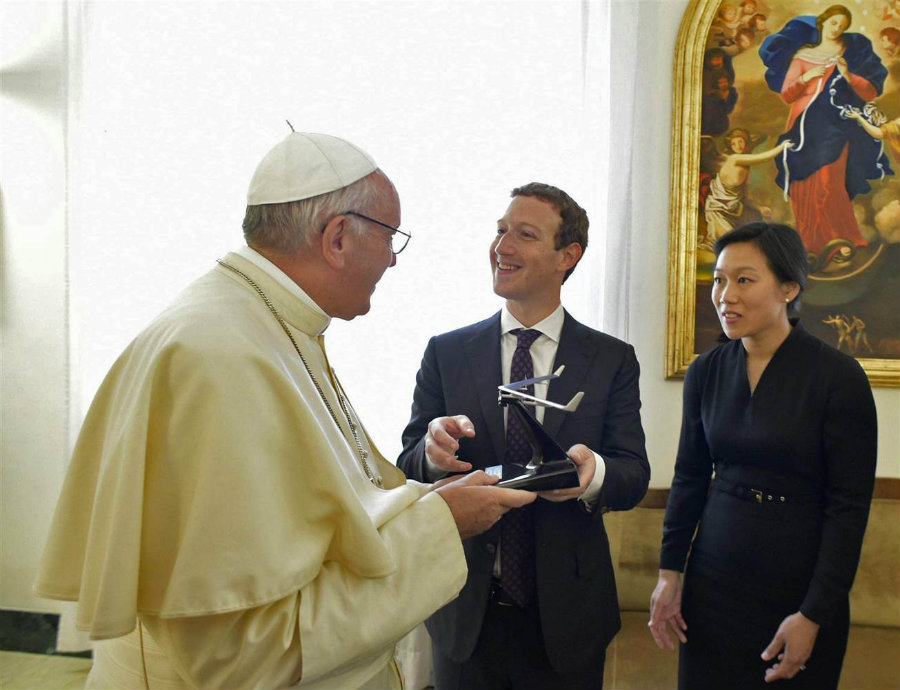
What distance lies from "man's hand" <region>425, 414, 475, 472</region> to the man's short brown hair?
72 centimetres

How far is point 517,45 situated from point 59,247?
9.02 ft

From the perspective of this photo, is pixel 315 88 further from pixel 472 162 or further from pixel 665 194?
pixel 665 194

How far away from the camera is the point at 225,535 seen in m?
1.36

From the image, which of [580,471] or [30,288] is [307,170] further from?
[30,288]

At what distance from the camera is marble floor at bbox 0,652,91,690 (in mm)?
3850

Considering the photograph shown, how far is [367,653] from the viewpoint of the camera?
146 centimetres

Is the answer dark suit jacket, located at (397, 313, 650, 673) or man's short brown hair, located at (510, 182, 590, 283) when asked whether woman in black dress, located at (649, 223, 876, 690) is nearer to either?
dark suit jacket, located at (397, 313, 650, 673)

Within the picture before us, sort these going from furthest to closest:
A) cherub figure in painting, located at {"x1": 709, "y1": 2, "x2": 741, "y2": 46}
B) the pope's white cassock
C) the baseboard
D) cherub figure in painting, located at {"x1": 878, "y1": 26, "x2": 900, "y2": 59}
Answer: the baseboard, cherub figure in painting, located at {"x1": 709, "y1": 2, "x2": 741, "y2": 46}, cherub figure in painting, located at {"x1": 878, "y1": 26, "x2": 900, "y2": 59}, the pope's white cassock

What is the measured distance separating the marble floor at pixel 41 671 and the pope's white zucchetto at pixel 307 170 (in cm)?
327

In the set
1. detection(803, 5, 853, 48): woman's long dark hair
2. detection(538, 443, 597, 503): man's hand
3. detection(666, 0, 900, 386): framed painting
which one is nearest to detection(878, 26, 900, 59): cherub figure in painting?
detection(666, 0, 900, 386): framed painting

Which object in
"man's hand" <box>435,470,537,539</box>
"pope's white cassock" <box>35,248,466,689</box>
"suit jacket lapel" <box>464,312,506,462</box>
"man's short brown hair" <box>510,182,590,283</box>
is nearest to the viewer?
"pope's white cassock" <box>35,248,466,689</box>

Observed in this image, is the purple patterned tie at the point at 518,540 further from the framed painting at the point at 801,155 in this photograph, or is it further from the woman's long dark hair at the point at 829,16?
the woman's long dark hair at the point at 829,16

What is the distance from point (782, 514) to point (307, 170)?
174 centimetres

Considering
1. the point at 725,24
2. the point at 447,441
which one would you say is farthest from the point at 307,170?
the point at 725,24
